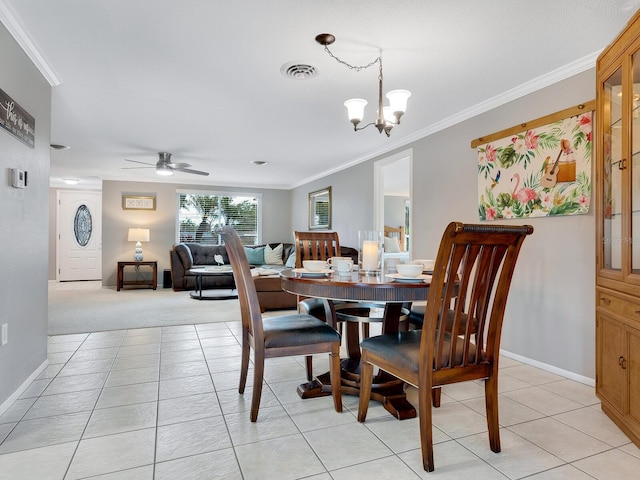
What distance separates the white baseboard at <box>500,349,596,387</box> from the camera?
2523 millimetres

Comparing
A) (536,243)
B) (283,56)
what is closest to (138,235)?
(283,56)

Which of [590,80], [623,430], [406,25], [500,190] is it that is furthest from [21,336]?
[590,80]

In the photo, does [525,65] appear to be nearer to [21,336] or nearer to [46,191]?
[46,191]

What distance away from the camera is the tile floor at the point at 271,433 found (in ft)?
5.11

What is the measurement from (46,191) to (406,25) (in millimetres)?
2683

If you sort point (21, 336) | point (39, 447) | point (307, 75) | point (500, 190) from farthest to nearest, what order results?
1. point (500, 190)
2. point (307, 75)
3. point (21, 336)
4. point (39, 447)

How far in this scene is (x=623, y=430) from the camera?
6.07 feet

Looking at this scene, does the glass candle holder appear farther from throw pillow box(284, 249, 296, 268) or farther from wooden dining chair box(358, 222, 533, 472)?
throw pillow box(284, 249, 296, 268)

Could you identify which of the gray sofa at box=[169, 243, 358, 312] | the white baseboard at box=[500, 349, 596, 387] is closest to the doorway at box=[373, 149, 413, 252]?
the gray sofa at box=[169, 243, 358, 312]

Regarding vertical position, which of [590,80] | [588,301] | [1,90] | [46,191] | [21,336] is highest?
[590,80]

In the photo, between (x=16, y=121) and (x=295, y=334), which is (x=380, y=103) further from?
(x=16, y=121)

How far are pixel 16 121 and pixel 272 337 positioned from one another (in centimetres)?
192

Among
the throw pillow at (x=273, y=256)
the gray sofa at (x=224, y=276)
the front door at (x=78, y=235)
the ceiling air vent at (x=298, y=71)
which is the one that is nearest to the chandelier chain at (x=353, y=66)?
the ceiling air vent at (x=298, y=71)

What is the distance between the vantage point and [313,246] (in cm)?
329
